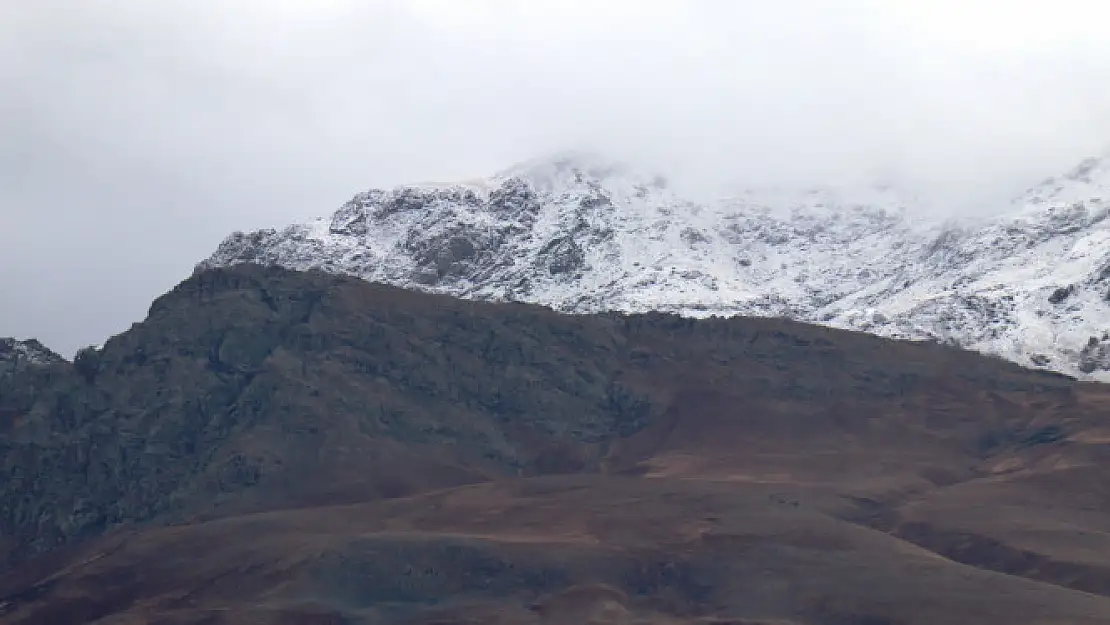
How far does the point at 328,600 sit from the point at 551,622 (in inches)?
995

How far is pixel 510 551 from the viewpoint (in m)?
198

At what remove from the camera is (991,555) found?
652 ft

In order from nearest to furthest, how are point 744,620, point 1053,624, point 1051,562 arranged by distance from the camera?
point 1053,624 < point 744,620 < point 1051,562

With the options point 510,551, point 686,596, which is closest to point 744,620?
point 686,596

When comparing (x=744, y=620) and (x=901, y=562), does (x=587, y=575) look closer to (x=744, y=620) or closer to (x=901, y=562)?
(x=744, y=620)

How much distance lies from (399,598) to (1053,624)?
6841 centimetres

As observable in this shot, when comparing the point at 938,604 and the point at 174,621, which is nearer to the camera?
the point at 938,604

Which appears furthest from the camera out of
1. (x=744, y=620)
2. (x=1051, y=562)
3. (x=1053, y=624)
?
(x=1051, y=562)

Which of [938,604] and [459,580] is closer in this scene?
[938,604]

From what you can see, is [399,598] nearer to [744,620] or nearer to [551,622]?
[551,622]

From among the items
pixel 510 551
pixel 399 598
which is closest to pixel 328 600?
pixel 399 598

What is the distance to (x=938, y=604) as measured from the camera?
177 meters

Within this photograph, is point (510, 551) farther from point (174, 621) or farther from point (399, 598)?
point (174, 621)

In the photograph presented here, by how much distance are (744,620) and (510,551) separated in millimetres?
29968
